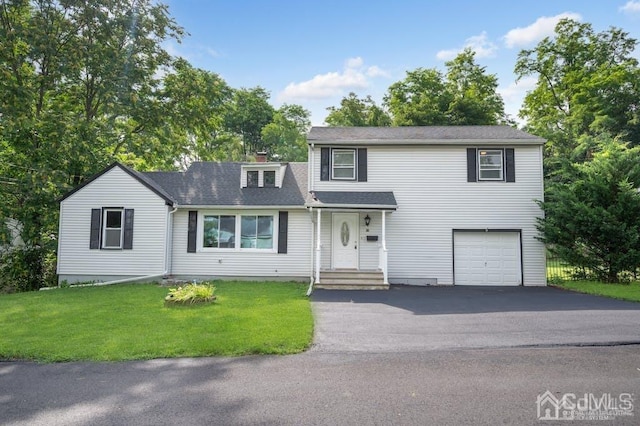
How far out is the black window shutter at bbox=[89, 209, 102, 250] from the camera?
12906mm

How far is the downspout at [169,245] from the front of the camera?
42.5 ft

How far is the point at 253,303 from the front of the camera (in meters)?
8.81

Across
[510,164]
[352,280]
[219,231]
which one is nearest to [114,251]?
[219,231]

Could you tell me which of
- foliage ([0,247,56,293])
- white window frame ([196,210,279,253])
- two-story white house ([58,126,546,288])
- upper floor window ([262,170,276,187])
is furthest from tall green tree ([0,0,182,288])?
upper floor window ([262,170,276,187])

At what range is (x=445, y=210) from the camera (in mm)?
13039

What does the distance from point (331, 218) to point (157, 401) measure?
32.1 feet

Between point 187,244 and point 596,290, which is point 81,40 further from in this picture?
point 596,290

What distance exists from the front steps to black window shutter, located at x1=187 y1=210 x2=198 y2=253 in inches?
200

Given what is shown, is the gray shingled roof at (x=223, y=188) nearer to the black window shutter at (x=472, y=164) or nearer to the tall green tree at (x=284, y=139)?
the black window shutter at (x=472, y=164)

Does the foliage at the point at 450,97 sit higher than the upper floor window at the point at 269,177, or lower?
higher

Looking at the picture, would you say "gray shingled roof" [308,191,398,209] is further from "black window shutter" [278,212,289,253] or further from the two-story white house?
"black window shutter" [278,212,289,253]

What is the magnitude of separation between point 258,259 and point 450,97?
2264 centimetres

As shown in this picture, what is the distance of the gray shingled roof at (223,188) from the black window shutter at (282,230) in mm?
479

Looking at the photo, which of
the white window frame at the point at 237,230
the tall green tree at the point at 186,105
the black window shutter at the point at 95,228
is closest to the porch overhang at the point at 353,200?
the white window frame at the point at 237,230
